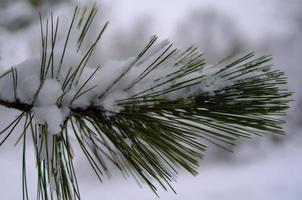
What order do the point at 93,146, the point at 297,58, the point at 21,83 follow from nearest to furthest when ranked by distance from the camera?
the point at 21,83 < the point at 93,146 < the point at 297,58

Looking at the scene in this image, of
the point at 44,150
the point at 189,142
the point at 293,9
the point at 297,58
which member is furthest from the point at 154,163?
the point at 293,9

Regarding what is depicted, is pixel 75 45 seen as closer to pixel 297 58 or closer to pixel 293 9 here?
pixel 297 58

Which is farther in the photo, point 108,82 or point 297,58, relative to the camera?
point 297,58

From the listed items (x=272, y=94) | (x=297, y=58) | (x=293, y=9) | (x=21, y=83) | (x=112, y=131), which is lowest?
(x=272, y=94)

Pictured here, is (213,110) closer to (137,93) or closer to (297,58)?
(137,93)

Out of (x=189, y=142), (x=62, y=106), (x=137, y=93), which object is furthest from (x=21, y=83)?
(x=189, y=142)

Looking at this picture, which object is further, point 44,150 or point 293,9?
point 293,9

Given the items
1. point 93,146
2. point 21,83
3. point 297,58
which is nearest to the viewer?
point 21,83

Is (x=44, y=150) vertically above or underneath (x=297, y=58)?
underneath

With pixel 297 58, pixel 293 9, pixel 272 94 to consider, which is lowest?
pixel 272 94
